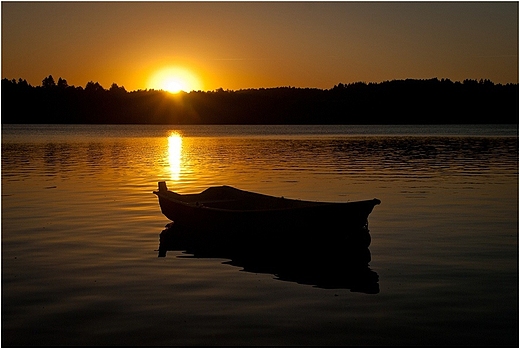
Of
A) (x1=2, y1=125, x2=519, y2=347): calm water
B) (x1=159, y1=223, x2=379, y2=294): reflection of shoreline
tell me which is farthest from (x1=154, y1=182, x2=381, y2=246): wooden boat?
(x1=2, y1=125, x2=519, y2=347): calm water

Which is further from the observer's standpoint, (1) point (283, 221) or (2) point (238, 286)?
(1) point (283, 221)

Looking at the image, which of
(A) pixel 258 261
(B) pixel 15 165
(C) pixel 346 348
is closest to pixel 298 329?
(C) pixel 346 348

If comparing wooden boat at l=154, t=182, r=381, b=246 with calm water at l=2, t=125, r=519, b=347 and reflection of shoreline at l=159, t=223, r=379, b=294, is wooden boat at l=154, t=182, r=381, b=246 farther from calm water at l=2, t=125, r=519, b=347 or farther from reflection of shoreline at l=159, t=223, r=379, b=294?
calm water at l=2, t=125, r=519, b=347

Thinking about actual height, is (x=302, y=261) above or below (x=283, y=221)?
below

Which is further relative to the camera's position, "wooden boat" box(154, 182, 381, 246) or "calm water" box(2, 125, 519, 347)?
"wooden boat" box(154, 182, 381, 246)

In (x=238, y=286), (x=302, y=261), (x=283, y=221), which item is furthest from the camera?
(x=283, y=221)

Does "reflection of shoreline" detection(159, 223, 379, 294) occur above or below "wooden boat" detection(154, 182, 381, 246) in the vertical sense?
below

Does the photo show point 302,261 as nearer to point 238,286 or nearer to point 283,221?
point 283,221

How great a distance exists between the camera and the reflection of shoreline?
1703cm

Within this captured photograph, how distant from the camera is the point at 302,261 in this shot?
63.4ft

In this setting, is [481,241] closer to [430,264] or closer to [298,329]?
[430,264]

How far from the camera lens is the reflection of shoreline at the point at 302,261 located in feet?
55.9

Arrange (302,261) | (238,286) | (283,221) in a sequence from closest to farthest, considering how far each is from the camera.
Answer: (238,286)
(302,261)
(283,221)

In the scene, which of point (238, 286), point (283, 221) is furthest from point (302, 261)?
point (238, 286)
